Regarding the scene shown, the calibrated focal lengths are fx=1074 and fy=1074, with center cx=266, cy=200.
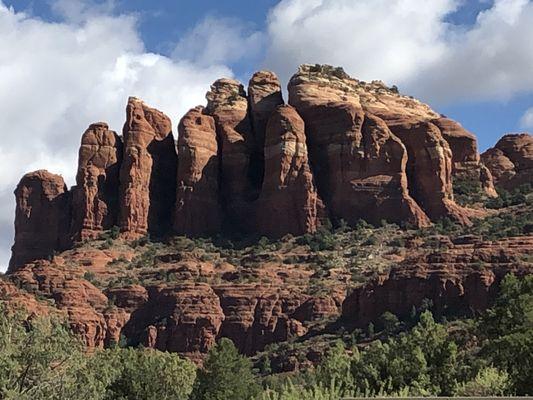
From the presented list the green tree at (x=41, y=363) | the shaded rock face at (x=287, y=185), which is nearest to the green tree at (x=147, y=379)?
the green tree at (x=41, y=363)

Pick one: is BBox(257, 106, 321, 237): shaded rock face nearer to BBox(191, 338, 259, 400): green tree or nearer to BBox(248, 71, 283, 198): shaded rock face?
BBox(248, 71, 283, 198): shaded rock face

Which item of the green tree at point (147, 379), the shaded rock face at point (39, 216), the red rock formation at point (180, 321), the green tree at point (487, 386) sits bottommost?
the green tree at point (487, 386)

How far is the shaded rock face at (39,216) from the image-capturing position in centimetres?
11831

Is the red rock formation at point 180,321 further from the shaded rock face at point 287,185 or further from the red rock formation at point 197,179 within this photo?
the red rock formation at point 197,179

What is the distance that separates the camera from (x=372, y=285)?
282 feet

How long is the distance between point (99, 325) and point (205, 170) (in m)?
27.7

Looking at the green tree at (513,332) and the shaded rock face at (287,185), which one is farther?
the shaded rock face at (287,185)

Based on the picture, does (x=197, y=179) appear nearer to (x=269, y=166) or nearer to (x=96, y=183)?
→ (x=269, y=166)

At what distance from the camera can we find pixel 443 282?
82938 mm

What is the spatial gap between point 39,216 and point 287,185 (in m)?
29.8

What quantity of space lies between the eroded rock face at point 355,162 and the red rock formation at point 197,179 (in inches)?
421

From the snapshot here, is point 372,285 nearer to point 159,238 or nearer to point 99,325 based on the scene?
point 99,325

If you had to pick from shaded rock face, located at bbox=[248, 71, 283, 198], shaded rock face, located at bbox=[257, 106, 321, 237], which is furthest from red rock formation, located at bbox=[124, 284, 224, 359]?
shaded rock face, located at bbox=[248, 71, 283, 198]

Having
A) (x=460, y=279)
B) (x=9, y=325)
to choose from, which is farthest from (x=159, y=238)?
(x=9, y=325)
